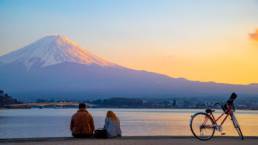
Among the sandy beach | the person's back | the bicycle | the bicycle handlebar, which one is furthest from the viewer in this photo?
the person's back

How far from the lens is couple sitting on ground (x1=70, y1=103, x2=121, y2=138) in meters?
16.6

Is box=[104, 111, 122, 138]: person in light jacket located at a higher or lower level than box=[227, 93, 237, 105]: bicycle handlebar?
lower

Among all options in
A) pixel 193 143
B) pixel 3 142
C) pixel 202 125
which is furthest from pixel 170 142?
pixel 3 142

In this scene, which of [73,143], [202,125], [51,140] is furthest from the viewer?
[202,125]

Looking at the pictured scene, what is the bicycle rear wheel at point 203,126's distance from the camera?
16.2 m

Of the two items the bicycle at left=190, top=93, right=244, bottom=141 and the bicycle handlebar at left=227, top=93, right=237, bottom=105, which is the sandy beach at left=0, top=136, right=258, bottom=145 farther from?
the bicycle handlebar at left=227, top=93, right=237, bottom=105

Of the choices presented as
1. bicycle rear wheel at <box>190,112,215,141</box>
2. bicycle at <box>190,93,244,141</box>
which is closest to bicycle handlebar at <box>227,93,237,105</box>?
bicycle at <box>190,93,244,141</box>

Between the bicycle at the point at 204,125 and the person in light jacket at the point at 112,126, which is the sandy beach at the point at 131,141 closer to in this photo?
the bicycle at the point at 204,125

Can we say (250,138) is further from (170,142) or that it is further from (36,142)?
(36,142)

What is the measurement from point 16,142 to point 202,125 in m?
4.59

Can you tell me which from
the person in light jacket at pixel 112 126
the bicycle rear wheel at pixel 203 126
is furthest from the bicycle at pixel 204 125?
the person in light jacket at pixel 112 126

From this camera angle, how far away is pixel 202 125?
16.2 meters

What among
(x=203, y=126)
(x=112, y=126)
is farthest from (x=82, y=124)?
(x=203, y=126)

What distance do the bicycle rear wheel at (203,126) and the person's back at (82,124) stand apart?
104 inches
